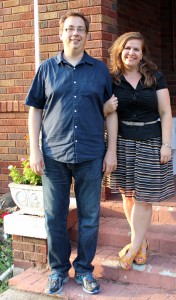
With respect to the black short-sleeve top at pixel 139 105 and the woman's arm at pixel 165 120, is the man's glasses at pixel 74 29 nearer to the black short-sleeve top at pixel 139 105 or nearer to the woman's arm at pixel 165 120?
the black short-sleeve top at pixel 139 105

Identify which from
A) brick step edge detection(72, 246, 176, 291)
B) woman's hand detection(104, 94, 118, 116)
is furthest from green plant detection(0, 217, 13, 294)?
woman's hand detection(104, 94, 118, 116)

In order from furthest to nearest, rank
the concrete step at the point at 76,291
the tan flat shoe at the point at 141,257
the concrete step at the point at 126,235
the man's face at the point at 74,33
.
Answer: the concrete step at the point at 126,235
the tan flat shoe at the point at 141,257
the concrete step at the point at 76,291
the man's face at the point at 74,33

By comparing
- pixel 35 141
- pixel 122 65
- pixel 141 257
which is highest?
pixel 122 65

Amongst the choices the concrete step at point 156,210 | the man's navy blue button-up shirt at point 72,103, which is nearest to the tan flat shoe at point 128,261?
the concrete step at point 156,210

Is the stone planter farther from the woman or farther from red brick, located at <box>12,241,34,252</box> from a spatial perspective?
the woman

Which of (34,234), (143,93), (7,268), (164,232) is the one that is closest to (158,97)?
(143,93)

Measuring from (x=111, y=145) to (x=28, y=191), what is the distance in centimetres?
107

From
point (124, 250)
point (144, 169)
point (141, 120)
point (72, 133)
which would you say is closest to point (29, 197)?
point (124, 250)

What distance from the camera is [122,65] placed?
3430mm

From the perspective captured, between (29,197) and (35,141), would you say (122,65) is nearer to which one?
(35,141)

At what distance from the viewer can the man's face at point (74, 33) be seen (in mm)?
3191

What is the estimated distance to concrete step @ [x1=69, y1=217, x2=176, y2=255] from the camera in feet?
12.8

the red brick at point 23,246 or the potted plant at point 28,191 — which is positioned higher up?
the potted plant at point 28,191

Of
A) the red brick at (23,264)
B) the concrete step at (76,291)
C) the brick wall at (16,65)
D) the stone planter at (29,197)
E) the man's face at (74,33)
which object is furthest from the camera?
the brick wall at (16,65)
